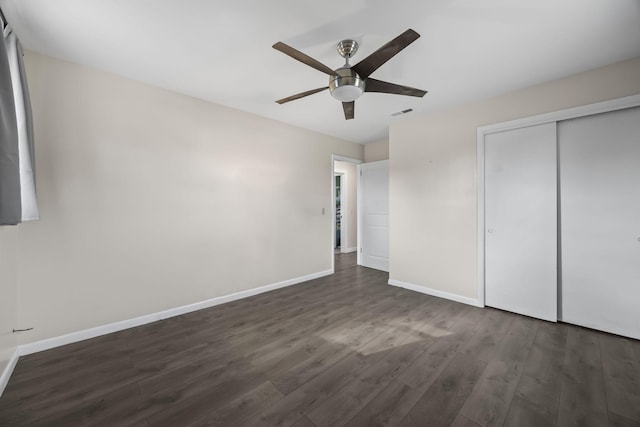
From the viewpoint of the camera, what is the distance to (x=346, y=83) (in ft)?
6.24

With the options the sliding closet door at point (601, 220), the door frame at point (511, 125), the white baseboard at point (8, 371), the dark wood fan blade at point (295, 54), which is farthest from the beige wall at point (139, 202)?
the sliding closet door at point (601, 220)

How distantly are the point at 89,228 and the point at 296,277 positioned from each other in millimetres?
2640

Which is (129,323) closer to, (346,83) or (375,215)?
(346,83)

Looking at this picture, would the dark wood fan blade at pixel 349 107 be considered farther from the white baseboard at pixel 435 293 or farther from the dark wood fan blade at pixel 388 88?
the white baseboard at pixel 435 293

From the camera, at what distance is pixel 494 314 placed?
9.48 feet

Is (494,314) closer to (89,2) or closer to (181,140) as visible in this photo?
(181,140)

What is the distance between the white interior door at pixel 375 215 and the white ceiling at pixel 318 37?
224 centimetres

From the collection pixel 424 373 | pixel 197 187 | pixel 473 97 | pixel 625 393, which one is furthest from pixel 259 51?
pixel 625 393

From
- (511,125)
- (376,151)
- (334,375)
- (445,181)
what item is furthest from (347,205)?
(334,375)

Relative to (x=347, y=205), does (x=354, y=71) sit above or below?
above

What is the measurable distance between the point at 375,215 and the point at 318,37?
3.57m

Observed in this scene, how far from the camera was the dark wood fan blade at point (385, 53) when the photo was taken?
4.72ft

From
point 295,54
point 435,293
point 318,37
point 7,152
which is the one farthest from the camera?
point 435,293

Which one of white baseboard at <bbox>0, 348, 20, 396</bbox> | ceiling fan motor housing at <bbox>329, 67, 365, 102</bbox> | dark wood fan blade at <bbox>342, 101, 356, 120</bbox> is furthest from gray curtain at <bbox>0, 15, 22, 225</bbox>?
dark wood fan blade at <bbox>342, 101, 356, 120</bbox>
